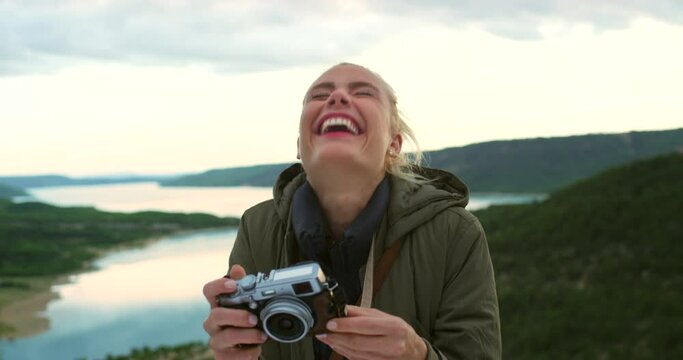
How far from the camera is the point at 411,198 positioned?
2271 millimetres

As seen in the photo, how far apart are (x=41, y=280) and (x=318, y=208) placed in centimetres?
5182

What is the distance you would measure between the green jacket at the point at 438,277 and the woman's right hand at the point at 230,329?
29 centimetres

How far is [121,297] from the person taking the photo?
4434 cm

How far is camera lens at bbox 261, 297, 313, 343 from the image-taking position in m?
1.85

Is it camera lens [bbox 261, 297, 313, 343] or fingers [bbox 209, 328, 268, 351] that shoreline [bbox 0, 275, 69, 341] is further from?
camera lens [bbox 261, 297, 313, 343]

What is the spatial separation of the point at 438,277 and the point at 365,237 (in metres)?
0.31

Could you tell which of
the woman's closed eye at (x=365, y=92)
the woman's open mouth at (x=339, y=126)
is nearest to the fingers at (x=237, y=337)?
the woman's open mouth at (x=339, y=126)

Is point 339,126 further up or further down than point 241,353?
Result: further up

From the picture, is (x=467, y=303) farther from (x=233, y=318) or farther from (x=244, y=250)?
(x=244, y=250)

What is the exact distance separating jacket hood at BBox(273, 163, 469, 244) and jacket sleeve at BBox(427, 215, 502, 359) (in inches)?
4.1

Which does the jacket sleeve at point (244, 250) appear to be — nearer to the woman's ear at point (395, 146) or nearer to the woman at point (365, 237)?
the woman at point (365, 237)

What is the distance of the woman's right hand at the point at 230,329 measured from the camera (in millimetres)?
Answer: 1932

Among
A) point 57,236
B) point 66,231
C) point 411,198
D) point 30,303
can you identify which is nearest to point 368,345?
point 411,198

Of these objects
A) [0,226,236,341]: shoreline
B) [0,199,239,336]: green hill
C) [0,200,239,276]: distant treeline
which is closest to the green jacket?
[0,226,236,341]: shoreline
